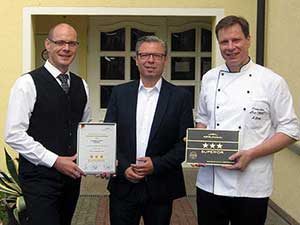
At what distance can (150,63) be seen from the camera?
3.71 meters

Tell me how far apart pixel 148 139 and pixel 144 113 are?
0.18 meters

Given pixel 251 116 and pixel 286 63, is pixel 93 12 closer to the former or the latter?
pixel 286 63

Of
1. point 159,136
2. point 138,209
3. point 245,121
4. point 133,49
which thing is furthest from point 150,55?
point 133,49

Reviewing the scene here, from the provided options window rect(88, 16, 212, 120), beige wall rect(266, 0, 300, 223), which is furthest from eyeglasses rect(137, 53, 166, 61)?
window rect(88, 16, 212, 120)

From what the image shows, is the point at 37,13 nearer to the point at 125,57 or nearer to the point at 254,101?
the point at 125,57

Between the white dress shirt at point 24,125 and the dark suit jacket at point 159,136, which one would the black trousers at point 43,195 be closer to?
the white dress shirt at point 24,125

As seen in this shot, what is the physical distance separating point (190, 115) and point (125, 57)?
21.0ft

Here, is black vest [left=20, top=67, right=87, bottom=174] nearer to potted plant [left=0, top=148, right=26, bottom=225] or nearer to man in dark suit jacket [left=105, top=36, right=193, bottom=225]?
man in dark suit jacket [left=105, top=36, right=193, bottom=225]

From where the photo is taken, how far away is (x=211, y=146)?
3.58 m

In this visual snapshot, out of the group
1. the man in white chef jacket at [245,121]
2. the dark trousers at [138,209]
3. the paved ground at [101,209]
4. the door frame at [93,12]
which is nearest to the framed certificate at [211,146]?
the man in white chef jacket at [245,121]

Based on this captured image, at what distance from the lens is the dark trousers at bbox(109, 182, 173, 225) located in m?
3.82

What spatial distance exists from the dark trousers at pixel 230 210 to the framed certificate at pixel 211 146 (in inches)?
10.6

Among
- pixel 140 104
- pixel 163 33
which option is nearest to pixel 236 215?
pixel 140 104

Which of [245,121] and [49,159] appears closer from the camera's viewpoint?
[245,121]
